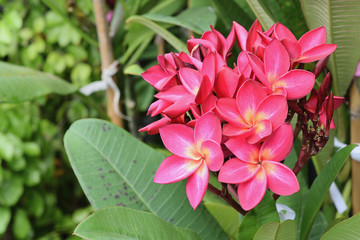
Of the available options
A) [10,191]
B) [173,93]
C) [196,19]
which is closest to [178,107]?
[173,93]

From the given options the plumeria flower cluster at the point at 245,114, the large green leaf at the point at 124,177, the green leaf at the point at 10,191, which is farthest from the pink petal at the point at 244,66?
the green leaf at the point at 10,191

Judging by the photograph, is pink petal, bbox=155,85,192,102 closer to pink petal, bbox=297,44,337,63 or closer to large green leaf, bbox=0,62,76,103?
pink petal, bbox=297,44,337,63

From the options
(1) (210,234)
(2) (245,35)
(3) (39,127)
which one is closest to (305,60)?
(2) (245,35)

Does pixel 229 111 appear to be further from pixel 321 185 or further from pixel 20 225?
pixel 20 225

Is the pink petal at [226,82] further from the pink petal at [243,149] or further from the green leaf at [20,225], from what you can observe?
the green leaf at [20,225]

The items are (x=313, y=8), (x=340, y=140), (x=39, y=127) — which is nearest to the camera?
(x=313, y=8)

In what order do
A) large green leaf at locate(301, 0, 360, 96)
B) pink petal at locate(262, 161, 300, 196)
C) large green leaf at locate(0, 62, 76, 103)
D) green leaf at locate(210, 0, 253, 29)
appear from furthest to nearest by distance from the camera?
large green leaf at locate(0, 62, 76, 103) → green leaf at locate(210, 0, 253, 29) → large green leaf at locate(301, 0, 360, 96) → pink petal at locate(262, 161, 300, 196)

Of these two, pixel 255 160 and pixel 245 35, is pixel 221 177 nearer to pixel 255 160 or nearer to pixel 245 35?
pixel 255 160

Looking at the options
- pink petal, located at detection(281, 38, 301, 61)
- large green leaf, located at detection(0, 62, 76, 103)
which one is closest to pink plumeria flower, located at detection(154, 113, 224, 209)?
pink petal, located at detection(281, 38, 301, 61)
